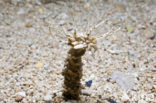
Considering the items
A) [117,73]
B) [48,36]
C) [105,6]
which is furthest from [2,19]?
[117,73]

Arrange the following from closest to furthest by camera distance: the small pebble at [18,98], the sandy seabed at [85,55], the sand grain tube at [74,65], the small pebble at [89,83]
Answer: the sand grain tube at [74,65] < the small pebble at [18,98] < the sandy seabed at [85,55] < the small pebble at [89,83]

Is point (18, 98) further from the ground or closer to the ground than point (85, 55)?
closer to the ground

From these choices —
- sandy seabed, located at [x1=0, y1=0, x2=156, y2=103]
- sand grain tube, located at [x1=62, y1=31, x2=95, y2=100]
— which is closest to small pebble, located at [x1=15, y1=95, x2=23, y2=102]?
sandy seabed, located at [x1=0, y1=0, x2=156, y2=103]

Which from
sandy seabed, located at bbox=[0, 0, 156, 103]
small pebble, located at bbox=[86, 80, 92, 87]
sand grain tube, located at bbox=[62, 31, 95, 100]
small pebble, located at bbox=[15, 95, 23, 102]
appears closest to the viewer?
sand grain tube, located at bbox=[62, 31, 95, 100]

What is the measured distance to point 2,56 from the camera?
2281 mm

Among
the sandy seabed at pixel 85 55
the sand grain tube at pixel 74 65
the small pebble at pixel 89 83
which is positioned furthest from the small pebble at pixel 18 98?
the small pebble at pixel 89 83

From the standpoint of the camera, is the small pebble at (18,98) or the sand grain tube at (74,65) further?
the small pebble at (18,98)

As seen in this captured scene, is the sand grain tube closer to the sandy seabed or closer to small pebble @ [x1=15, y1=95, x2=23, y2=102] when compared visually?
the sandy seabed

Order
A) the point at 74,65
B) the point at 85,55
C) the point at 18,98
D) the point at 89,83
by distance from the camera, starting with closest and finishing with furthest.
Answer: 1. the point at 74,65
2. the point at 18,98
3. the point at 89,83
4. the point at 85,55

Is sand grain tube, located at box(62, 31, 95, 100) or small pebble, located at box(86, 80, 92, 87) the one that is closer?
sand grain tube, located at box(62, 31, 95, 100)

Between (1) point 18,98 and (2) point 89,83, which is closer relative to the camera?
(1) point 18,98

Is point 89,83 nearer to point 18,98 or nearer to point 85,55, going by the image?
point 85,55

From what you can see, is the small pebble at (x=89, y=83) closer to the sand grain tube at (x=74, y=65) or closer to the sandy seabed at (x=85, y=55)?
the sandy seabed at (x=85, y=55)

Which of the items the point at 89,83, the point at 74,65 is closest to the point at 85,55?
the point at 89,83
